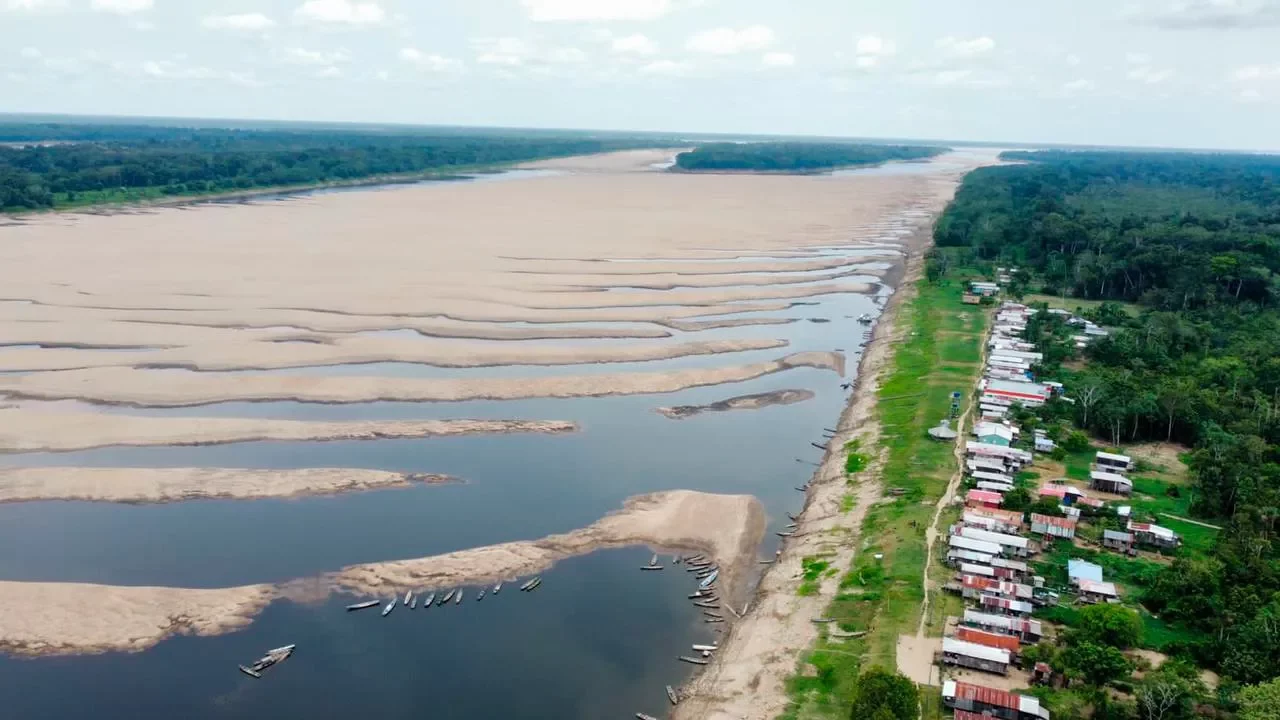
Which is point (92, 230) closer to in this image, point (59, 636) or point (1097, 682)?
point (59, 636)

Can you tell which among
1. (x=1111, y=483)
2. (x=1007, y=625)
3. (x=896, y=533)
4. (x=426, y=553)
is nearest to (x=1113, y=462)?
(x=1111, y=483)

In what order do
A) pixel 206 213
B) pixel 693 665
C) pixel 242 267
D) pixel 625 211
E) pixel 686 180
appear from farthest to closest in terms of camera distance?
pixel 686 180 < pixel 625 211 < pixel 206 213 < pixel 242 267 < pixel 693 665

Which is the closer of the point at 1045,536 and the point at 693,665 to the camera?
the point at 693,665

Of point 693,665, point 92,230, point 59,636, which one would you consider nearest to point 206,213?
point 92,230

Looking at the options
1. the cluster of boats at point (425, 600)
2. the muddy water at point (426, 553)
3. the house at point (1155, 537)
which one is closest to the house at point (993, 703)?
the muddy water at point (426, 553)

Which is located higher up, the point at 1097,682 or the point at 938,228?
the point at 938,228

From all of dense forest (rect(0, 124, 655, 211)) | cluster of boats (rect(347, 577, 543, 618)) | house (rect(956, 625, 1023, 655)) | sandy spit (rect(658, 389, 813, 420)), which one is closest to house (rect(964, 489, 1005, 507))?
house (rect(956, 625, 1023, 655))
